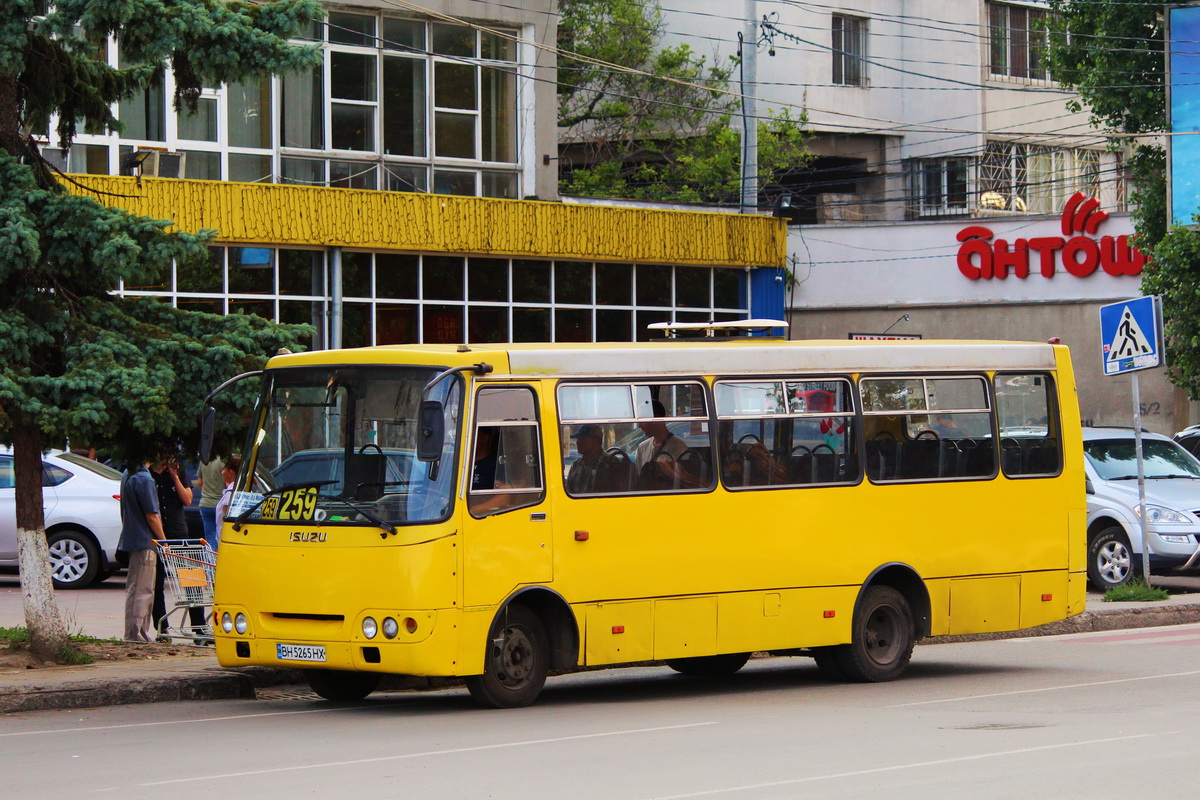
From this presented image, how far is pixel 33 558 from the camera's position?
13.2m

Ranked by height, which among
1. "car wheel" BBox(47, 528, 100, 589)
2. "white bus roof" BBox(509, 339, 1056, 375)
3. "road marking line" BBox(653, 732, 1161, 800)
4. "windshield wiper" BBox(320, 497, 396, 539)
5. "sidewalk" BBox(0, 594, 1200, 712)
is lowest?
"sidewalk" BBox(0, 594, 1200, 712)

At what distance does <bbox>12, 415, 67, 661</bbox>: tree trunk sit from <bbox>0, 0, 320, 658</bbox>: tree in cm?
1

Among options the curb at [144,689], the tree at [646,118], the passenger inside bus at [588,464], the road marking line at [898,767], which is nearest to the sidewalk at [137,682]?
the curb at [144,689]

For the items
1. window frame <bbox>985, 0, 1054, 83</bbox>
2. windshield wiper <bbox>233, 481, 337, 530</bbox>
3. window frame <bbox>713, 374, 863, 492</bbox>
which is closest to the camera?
windshield wiper <bbox>233, 481, 337, 530</bbox>

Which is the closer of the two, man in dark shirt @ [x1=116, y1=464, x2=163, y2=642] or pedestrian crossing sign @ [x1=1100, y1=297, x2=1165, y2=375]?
man in dark shirt @ [x1=116, y1=464, x2=163, y2=642]

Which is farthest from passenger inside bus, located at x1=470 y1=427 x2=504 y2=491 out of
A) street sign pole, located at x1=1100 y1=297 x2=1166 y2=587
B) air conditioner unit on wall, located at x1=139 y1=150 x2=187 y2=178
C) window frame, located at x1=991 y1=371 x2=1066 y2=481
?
air conditioner unit on wall, located at x1=139 y1=150 x2=187 y2=178

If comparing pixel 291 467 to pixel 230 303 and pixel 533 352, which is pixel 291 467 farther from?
pixel 230 303

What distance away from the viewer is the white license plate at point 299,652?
11.2 metres

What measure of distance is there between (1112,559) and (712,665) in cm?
862

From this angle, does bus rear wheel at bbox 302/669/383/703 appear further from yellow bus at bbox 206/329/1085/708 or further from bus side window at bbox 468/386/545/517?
bus side window at bbox 468/386/545/517

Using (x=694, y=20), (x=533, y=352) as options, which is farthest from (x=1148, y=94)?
(x=533, y=352)

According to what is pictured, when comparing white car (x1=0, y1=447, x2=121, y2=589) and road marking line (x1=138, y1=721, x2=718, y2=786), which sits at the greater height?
white car (x1=0, y1=447, x2=121, y2=589)

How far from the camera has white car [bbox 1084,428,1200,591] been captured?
20.4 meters

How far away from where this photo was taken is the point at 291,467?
11.7 meters
